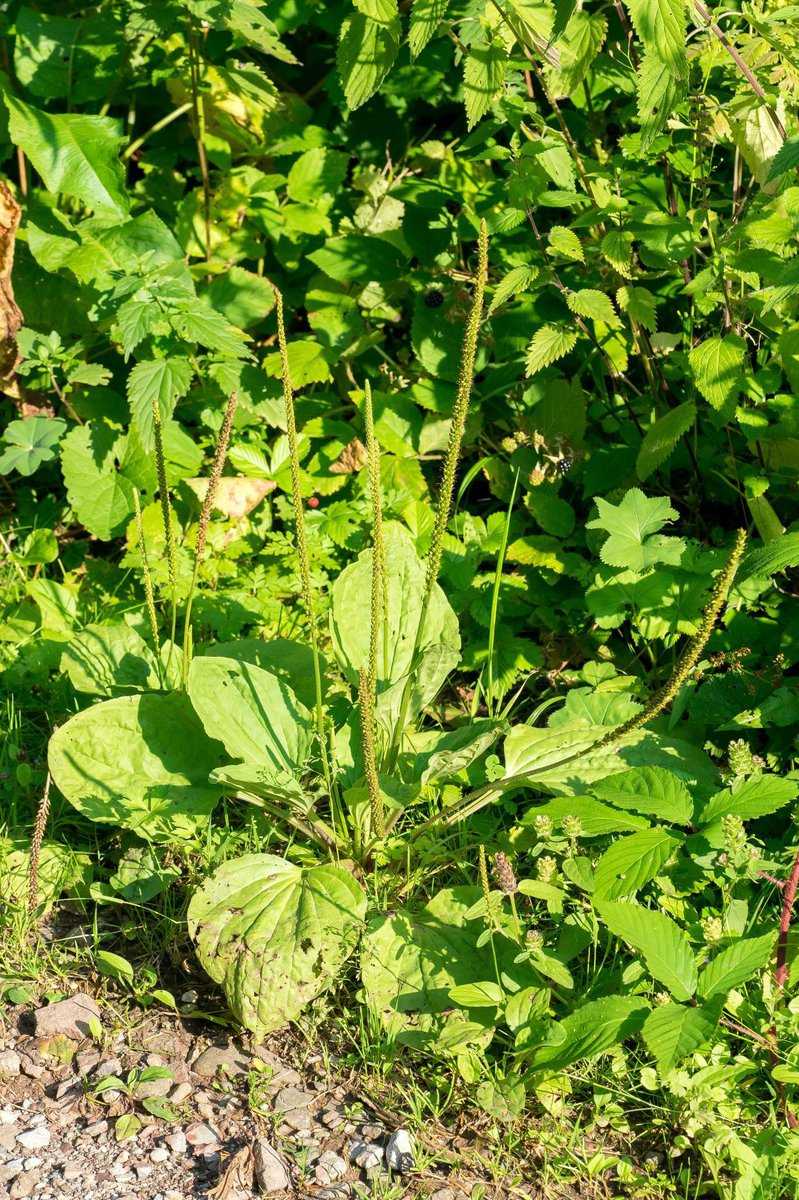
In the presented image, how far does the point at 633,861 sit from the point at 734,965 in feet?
0.93

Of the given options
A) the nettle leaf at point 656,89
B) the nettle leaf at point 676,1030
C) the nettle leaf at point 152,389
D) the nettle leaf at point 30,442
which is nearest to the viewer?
the nettle leaf at point 676,1030

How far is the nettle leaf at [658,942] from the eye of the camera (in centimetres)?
226

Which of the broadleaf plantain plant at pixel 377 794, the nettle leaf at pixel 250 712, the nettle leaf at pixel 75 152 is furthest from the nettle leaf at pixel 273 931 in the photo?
the nettle leaf at pixel 75 152

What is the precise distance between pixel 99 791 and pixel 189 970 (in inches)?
17.7

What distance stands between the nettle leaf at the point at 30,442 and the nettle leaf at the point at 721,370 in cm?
185

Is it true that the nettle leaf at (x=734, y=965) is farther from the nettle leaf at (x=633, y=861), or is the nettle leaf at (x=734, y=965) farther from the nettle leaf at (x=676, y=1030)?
the nettle leaf at (x=633, y=861)

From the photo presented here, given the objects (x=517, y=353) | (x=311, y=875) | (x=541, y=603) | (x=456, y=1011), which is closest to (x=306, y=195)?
(x=517, y=353)

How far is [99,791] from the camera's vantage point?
2.89 meters

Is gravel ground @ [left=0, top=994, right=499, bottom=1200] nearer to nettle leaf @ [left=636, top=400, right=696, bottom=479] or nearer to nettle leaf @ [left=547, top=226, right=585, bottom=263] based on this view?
nettle leaf @ [left=636, top=400, right=696, bottom=479]

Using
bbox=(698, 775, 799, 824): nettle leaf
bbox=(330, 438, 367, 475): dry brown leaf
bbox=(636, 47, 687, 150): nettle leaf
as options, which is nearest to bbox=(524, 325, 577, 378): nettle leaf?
bbox=(636, 47, 687, 150): nettle leaf

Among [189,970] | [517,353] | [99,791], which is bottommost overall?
[189,970]

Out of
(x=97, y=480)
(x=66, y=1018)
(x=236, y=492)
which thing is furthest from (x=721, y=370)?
(x=66, y=1018)

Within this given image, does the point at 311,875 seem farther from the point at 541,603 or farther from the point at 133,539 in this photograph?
the point at 133,539

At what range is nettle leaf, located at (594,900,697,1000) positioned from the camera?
2.26 m
